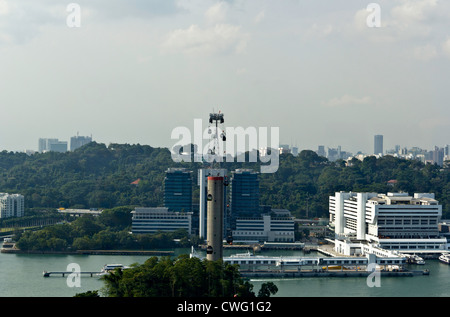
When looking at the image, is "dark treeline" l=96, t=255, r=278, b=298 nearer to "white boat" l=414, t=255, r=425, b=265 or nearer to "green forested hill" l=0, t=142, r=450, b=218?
"white boat" l=414, t=255, r=425, b=265

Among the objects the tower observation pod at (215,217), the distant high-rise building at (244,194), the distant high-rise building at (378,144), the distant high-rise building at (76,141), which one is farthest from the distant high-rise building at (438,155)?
the tower observation pod at (215,217)

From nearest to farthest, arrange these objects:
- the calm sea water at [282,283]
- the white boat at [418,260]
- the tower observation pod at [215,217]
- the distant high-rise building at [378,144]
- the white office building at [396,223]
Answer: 1. the tower observation pod at [215,217]
2. the calm sea water at [282,283]
3. the white boat at [418,260]
4. the white office building at [396,223]
5. the distant high-rise building at [378,144]

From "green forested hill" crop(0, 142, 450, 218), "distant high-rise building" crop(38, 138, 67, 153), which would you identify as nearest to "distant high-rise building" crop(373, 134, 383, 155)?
"green forested hill" crop(0, 142, 450, 218)

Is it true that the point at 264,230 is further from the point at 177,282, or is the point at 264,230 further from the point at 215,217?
the point at 177,282

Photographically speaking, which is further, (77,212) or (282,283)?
(77,212)

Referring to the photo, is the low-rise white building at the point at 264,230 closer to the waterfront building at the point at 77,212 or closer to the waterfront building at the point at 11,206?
the waterfront building at the point at 77,212

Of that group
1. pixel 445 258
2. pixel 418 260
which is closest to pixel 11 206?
pixel 418 260
